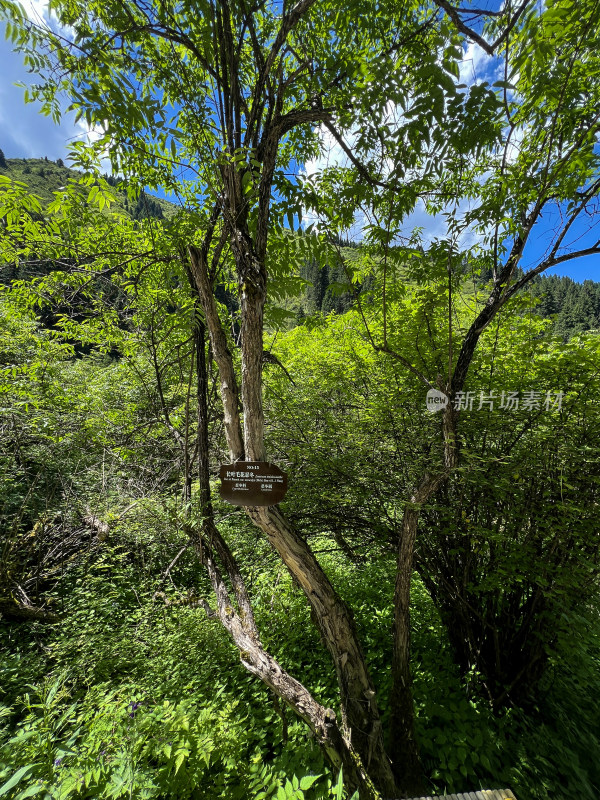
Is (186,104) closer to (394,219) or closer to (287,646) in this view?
(394,219)

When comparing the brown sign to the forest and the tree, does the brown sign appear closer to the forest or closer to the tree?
Answer: the forest

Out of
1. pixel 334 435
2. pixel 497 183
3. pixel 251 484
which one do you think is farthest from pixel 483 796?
pixel 497 183

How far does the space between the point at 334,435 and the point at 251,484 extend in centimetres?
163

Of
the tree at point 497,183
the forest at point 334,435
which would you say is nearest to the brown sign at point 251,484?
the forest at point 334,435

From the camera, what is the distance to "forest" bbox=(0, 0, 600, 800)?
190 centimetres

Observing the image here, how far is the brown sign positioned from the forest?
20 millimetres

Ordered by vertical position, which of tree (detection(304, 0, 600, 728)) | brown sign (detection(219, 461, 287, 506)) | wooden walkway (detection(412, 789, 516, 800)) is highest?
tree (detection(304, 0, 600, 728))

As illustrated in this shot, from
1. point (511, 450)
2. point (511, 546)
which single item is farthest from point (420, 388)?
point (511, 546)

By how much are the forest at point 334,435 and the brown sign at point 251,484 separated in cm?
2

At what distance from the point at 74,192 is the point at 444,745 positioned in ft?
17.8

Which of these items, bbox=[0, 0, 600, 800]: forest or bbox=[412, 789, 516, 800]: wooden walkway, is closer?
bbox=[412, 789, 516, 800]: wooden walkway

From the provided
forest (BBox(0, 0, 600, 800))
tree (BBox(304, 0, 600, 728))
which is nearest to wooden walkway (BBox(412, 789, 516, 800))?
forest (BBox(0, 0, 600, 800))

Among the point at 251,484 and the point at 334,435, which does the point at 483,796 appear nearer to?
the point at 251,484

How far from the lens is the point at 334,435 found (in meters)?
3.54
